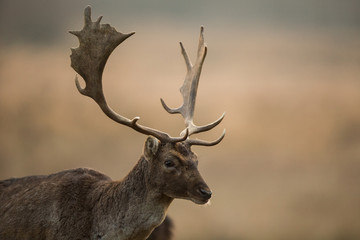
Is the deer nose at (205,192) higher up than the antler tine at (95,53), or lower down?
lower down

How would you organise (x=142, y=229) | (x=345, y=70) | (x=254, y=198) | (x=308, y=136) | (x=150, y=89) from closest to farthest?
(x=142, y=229) → (x=254, y=198) → (x=308, y=136) → (x=150, y=89) → (x=345, y=70)

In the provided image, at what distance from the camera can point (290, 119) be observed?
24.0m

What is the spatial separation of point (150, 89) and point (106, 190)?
49.9ft

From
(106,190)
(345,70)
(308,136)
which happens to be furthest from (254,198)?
(106,190)

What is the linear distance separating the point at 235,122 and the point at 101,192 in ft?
44.6

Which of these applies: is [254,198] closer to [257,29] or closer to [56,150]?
[56,150]

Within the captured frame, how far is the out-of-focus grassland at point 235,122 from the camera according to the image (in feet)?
68.7

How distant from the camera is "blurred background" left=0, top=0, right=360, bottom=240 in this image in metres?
21.1

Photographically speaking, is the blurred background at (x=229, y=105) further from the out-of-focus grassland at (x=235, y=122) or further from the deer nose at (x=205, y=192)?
the deer nose at (x=205, y=192)

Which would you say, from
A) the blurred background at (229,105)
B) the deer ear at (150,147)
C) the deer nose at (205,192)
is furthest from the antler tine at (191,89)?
the blurred background at (229,105)

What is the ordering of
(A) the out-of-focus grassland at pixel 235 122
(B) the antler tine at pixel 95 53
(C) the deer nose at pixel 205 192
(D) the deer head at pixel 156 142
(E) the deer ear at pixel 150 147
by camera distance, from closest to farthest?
(C) the deer nose at pixel 205 192, (D) the deer head at pixel 156 142, (E) the deer ear at pixel 150 147, (B) the antler tine at pixel 95 53, (A) the out-of-focus grassland at pixel 235 122

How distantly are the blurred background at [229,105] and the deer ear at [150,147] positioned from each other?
9.94 metres

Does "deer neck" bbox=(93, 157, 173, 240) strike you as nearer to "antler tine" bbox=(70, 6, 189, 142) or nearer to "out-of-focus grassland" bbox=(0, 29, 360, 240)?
"antler tine" bbox=(70, 6, 189, 142)

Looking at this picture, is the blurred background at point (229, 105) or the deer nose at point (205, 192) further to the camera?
the blurred background at point (229, 105)
